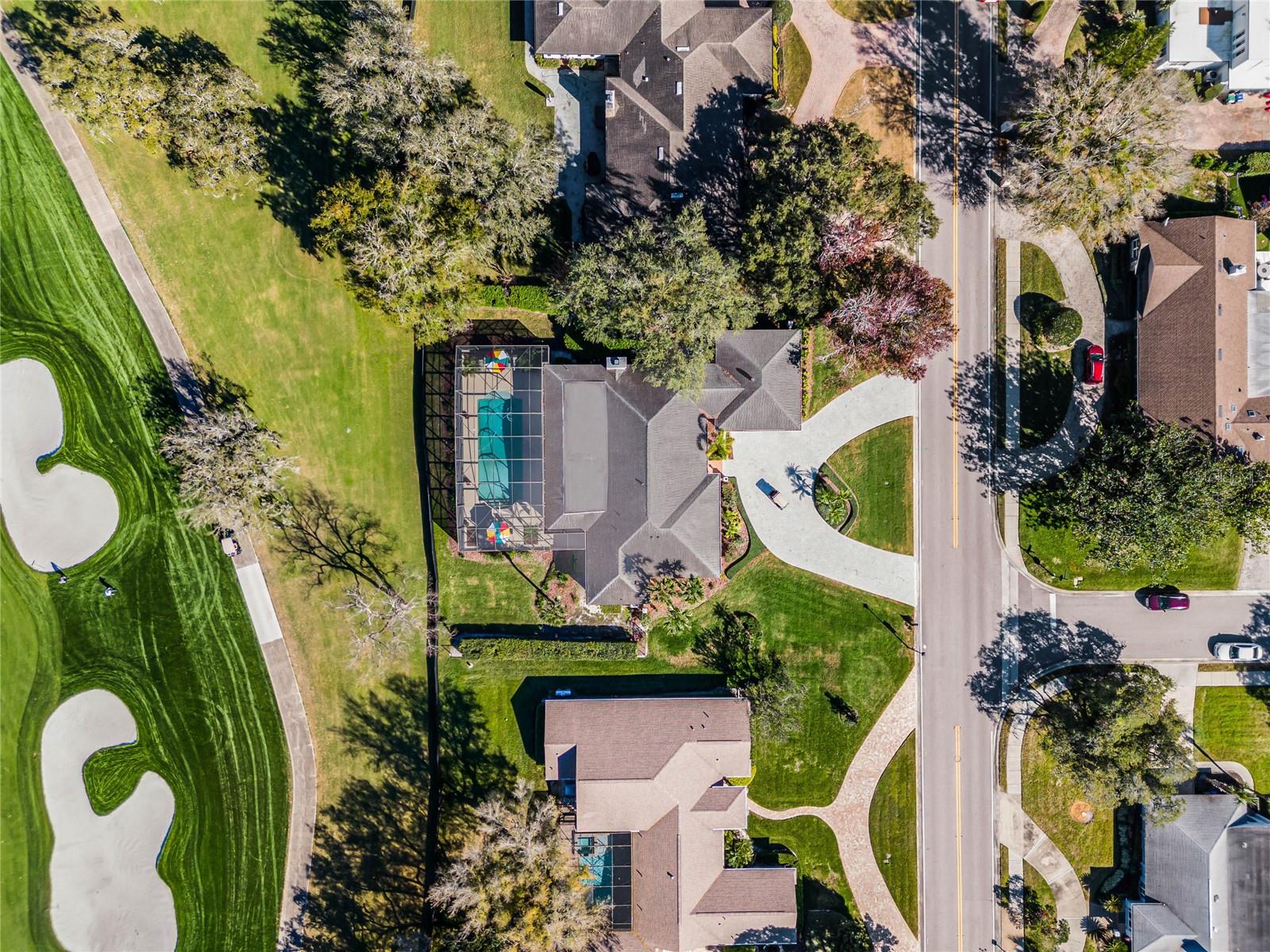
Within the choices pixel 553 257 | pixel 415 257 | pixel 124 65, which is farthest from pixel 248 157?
pixel 553 257

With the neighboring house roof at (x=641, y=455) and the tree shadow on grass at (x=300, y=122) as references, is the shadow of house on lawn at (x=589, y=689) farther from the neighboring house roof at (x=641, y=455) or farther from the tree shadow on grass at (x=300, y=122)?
the tree shadow on grass at (x=300, y=122)

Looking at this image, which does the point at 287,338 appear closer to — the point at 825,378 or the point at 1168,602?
the point at 825,378

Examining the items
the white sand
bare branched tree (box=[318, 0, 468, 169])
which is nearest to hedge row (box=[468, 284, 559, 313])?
bare branched tree (box=[318, 0, 468, 169])

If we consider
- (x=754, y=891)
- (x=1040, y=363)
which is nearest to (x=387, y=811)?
(x=754, y=891)

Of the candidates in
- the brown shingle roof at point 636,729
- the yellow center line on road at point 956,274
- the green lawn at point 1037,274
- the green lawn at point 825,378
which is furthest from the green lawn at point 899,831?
the green lawn at point 1037,274

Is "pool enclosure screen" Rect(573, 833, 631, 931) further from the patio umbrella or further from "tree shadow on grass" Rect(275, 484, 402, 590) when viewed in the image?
"tree shadow on grass" Rect(275, 484, 402, 590)
